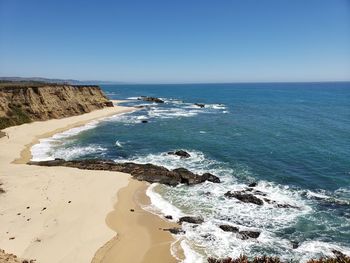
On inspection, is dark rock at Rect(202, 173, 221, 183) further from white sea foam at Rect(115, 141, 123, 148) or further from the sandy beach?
white sea foam at Rect(115, 141, 123, 148)

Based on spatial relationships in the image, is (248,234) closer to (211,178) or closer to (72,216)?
(211,178)

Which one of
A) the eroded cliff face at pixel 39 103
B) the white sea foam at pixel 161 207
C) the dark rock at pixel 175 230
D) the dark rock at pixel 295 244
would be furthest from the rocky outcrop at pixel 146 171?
the eroded cliff face at pixel 39 103

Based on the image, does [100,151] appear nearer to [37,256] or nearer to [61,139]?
[61,139]

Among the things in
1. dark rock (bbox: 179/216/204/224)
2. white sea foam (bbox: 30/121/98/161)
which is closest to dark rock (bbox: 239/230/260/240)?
dark rock (bbox: 179/216/204/224)

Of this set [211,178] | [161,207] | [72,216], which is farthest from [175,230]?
[211,178]

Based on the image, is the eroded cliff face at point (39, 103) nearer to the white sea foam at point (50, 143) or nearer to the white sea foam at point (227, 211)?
the white sea foam at point (50, 143)

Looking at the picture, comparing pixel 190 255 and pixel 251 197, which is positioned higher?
→ pixel 251 197
